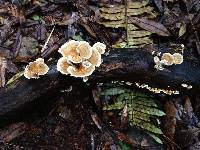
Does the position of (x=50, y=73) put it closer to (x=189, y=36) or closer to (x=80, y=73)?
(x=80, y=73)

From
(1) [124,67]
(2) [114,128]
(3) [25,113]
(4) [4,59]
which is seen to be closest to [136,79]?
(1) [124,67]

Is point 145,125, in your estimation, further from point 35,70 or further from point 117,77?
point 35,70

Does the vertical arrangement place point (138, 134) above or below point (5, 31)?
below

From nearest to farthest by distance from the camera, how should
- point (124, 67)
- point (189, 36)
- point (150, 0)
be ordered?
point (124, 67), point (189, 36), point (150, 0)

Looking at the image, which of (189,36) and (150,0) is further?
(150,0)

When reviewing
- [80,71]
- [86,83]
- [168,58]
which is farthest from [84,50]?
[168,58]

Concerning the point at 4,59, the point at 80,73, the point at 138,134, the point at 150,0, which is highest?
the point at 150,0

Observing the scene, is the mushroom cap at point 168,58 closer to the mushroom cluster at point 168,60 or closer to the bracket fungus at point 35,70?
the mushroom cluster at point 168,60

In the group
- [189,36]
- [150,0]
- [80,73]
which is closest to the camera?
[80,73]
